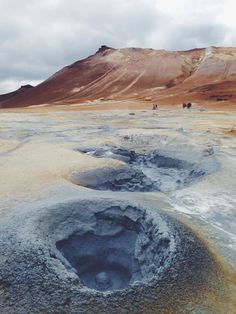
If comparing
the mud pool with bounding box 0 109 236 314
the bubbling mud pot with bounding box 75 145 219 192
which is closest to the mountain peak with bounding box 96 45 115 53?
the bubbling mud pot with bounding box 75 145 219 192

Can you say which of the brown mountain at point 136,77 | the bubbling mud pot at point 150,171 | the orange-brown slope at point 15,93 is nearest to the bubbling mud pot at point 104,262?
the bubbling mud pot at point 150,171

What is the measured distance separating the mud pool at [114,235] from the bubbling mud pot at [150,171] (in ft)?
0.11

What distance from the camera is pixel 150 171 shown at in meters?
12.4

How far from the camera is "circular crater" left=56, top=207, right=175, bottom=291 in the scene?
634 centimetres

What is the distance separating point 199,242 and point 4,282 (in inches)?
115

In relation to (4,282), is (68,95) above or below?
below

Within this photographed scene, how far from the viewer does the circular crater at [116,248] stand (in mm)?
6340

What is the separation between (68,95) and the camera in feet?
192

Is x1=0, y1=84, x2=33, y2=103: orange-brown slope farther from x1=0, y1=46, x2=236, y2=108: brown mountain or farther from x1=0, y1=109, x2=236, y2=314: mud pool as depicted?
x1=0, y1=109, x2=236, y2=314: mud pool

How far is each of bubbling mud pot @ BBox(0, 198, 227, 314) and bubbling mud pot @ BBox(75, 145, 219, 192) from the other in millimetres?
2440

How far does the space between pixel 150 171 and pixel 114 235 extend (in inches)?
210

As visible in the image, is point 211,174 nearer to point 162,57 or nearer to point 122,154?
point 122,154

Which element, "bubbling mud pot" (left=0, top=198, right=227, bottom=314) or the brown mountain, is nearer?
"bubbling mud pot" (left=0, top=198, right=227, bottom=314)

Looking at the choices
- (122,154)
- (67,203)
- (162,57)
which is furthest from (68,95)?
(67,203)
